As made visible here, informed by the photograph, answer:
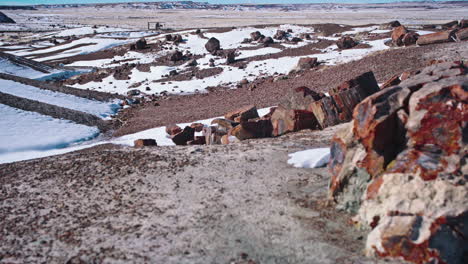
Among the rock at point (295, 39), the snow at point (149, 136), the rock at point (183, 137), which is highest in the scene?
the rock at point (295, 39)

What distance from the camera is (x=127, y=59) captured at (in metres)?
34.9

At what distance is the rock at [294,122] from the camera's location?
A: 10.6m

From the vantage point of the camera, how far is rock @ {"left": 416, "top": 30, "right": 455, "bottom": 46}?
19.2 meters

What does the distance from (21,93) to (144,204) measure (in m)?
14.5

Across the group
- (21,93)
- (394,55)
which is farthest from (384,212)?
(21,93)

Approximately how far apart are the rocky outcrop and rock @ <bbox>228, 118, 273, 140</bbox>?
4.35 meters

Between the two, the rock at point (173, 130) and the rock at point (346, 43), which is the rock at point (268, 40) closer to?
the rock at point (346, 43)

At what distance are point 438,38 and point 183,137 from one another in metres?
13.8

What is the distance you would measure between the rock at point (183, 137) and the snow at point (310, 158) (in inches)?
159

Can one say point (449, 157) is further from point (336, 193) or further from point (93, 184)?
point (93, 184)

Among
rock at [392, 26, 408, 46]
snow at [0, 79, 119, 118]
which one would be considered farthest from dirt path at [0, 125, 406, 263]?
rock at [392, 26, 408, 46]

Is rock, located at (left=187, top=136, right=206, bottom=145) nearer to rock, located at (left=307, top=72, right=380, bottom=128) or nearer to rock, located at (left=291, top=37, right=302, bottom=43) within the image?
rock, located at (left=307, top=72, right=380, bottom=128)

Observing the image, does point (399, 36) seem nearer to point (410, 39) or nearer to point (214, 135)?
point (410, 39)

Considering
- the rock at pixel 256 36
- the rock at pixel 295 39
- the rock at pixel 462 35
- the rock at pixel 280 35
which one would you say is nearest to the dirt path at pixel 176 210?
the rock at pixel 462 35
